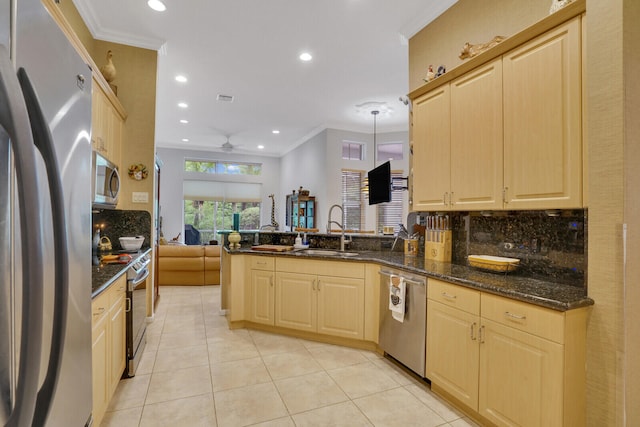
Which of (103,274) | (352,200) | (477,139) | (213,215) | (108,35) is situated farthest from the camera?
(213,215)

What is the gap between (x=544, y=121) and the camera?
1.89 m

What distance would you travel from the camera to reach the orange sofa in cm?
566

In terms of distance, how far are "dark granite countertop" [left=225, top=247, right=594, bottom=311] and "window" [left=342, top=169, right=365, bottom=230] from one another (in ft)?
14.6

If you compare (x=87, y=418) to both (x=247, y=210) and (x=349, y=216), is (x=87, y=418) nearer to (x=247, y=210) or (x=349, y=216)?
(x=349, y=216)

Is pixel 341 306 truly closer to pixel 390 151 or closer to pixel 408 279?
pixel 408 279

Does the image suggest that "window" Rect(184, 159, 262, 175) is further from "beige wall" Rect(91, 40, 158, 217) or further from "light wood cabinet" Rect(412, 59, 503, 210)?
"light wood cabinet" Rect(412, 59, 503, 210)

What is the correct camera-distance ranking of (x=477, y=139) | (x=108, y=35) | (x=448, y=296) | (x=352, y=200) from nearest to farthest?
(x=448, y=296) < (x=477, y=139) < (x=108, y=35) < (x=352, y=200)

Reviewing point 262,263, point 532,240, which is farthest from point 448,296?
point 262,263

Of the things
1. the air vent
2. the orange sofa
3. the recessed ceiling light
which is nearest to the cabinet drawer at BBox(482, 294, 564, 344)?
the recessed ceiling light

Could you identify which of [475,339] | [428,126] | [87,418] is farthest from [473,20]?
[87,418]

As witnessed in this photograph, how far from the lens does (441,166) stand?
8.79ft

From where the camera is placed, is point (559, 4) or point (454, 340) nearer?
point (559, 4)

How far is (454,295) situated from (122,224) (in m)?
3.52

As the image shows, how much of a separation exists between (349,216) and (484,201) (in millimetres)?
5157
